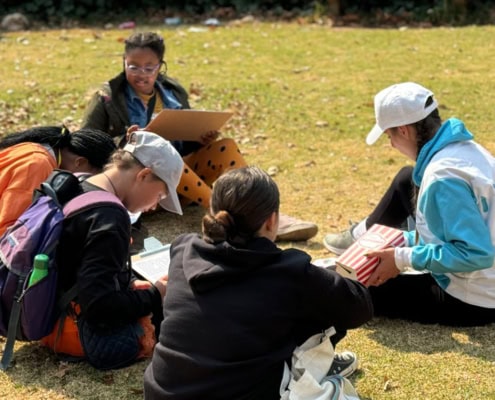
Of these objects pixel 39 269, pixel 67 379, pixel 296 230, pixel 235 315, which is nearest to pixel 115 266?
pixel 39 269

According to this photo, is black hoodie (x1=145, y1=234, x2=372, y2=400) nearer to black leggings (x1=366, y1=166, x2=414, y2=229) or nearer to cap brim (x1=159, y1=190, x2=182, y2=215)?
cap brim (x1=159, y1=190, x2=182, y2=215)

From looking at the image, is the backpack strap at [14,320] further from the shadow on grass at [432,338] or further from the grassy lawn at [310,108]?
the shadow on grass at [432,338]

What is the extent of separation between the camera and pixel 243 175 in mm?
2650

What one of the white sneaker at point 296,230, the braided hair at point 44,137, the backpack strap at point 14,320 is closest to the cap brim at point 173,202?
the braided hair at point 44,137

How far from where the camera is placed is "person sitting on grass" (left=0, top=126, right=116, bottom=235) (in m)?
3.58

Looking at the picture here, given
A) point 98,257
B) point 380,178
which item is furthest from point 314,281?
point 380,178

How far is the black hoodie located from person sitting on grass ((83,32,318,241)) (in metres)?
2.31

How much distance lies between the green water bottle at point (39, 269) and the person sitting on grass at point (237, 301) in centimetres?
68

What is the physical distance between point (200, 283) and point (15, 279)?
1.02 m

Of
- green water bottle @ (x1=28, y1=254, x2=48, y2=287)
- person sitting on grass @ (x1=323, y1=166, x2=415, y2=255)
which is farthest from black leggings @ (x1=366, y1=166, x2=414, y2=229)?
green water bottle @ (x1=28, y1=254, x2=48, y2=287)

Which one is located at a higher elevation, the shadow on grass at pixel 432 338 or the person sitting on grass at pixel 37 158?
the person sitting on grass at pixel 37 158

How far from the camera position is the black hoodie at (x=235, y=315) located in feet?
8.61

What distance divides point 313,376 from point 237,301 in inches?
17.0

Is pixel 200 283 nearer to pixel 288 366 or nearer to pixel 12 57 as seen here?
pixel 288 366
